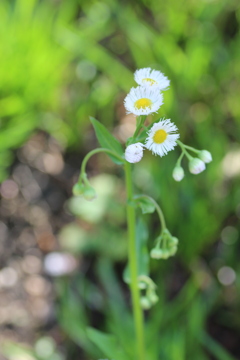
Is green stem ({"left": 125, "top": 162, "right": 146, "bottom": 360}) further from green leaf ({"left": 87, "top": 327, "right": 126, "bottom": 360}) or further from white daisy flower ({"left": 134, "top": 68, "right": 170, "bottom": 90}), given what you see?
white daisy flower ({"left": 134, "top": 68, "right": 170, "bottom": 90})

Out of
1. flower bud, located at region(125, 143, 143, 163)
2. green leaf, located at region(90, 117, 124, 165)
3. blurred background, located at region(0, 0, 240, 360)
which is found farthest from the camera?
blurred background, located at region(0, 0, 240, 360)

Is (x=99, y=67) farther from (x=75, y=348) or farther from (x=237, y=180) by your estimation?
(x=75, y=348)

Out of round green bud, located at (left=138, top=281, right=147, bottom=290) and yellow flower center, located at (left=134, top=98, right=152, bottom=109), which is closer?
yellow flower center, located at (left=134, top=98, right=152, bottom=109)

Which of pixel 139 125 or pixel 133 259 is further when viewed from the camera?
pixel 133 259

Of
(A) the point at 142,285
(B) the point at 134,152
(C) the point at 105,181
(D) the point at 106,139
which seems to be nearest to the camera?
(B) the point at 134,152

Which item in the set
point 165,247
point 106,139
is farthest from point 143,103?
point 165,247

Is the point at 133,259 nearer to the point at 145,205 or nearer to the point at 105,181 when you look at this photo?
the point at 145,205

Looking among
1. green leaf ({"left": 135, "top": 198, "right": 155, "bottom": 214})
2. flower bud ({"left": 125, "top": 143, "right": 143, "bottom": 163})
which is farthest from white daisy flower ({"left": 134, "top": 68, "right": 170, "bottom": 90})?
green leaf ({"left": 135, "top": 198, "right": 155, "bottom": 214})
